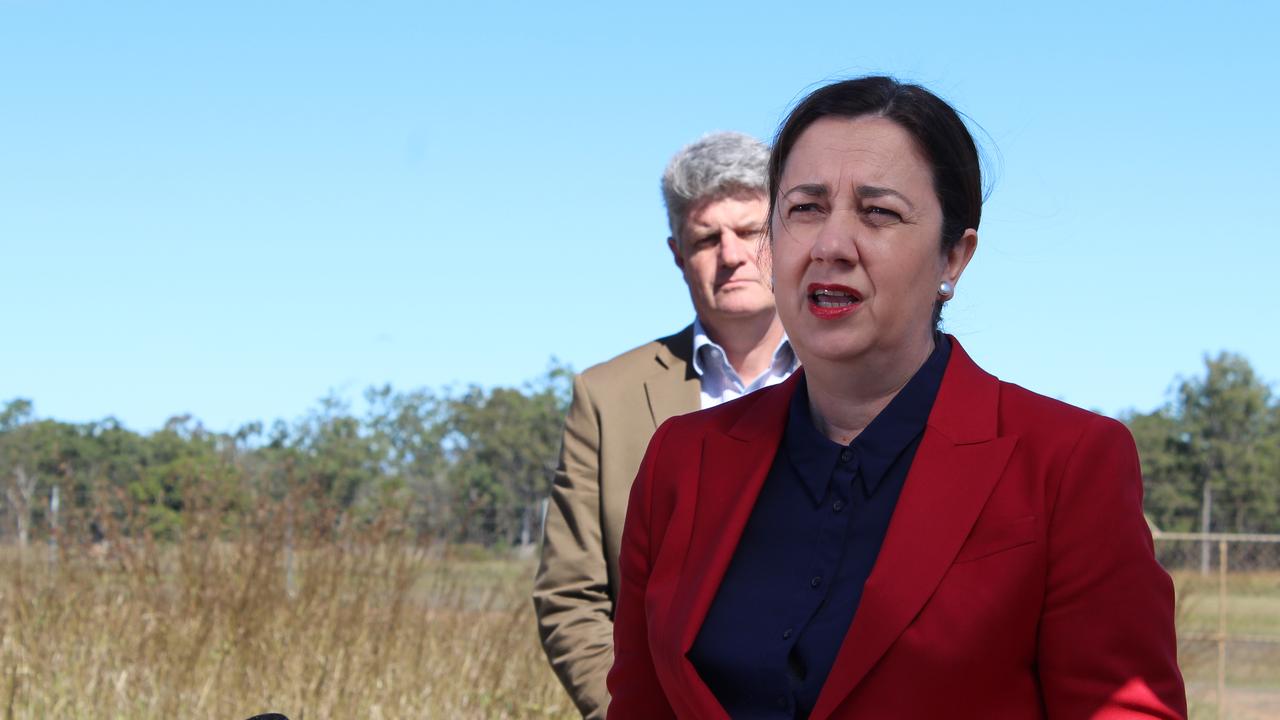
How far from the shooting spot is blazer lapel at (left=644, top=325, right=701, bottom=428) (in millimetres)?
3207

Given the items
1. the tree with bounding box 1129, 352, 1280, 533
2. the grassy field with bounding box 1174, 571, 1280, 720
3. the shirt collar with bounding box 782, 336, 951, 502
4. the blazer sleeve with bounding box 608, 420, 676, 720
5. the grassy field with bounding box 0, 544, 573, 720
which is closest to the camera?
the shirt collar with bounding box 782, 336, 951, 502

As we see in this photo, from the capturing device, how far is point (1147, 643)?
5.25 feet

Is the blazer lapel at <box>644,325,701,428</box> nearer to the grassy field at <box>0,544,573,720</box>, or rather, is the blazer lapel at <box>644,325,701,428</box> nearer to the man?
the man

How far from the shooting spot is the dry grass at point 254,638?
6.41 metres

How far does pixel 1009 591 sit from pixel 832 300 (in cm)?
44

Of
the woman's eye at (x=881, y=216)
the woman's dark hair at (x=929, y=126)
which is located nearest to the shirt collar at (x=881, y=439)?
the woman's dark hair at (x=929, y=126)

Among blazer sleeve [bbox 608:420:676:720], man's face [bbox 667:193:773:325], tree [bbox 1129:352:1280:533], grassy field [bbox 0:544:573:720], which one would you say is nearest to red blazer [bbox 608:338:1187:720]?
blazer sleeve [bbox 608:420:676:720]

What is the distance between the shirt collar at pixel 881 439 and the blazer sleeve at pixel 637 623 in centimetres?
25

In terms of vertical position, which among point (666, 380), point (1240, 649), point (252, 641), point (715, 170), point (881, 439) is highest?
point (715, 170)

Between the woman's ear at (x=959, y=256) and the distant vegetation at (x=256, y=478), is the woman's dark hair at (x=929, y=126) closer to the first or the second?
the woman's ear at (x=959, y=256)

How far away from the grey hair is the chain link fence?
7.22 m

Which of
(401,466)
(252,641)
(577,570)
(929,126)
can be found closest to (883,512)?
(929,126)

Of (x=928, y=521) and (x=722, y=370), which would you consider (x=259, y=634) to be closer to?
(x=722, y=370)

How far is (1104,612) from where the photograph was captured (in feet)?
5.23
